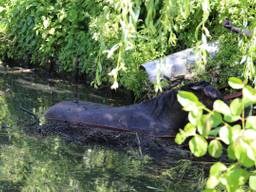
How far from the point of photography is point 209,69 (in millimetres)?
7012

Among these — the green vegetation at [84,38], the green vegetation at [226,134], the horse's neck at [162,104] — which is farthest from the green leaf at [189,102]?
the green vegetation at [84,38]

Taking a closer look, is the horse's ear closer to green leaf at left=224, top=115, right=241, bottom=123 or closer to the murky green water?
the murky green water

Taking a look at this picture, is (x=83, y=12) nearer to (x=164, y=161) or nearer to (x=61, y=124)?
(x=61, y=124)

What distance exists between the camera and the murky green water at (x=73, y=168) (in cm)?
443

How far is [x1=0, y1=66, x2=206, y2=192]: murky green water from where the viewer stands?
4.43m

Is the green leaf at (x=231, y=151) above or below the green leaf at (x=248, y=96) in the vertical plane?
below

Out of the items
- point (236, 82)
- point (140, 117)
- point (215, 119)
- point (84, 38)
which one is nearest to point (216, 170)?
point (215, 119)

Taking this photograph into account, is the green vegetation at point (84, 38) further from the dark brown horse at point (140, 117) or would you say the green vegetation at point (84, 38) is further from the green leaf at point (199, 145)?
the green leaf at point (199, 145)

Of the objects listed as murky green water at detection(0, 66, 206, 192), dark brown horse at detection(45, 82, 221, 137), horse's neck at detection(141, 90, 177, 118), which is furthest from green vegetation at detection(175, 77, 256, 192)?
horse's neck at detection(141, 90, 177, 118)

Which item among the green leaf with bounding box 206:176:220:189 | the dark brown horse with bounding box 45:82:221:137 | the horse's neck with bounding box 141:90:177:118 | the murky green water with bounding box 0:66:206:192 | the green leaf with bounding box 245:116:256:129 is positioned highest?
the green leaf with bounding box 245:116:256:129

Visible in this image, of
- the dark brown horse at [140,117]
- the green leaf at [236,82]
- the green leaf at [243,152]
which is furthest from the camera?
the dark brown horse at [140,117]

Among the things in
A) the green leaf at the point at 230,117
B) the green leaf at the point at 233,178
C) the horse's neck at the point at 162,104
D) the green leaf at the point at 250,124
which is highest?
the green leaf at the point at 230,117

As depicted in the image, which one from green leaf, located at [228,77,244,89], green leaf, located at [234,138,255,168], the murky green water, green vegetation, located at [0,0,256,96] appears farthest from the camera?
green vegetation, located at [0,0,256,96]

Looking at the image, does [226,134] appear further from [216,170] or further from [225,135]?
[216,170]
